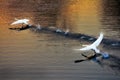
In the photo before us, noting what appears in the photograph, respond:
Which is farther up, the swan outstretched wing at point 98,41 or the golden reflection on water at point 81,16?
the golden reflection on water at point 81,16

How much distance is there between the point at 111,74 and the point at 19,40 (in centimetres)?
175

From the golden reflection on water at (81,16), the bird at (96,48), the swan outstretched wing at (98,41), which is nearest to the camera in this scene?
the bird at (96,48)

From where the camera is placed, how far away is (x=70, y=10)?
26.3 feet

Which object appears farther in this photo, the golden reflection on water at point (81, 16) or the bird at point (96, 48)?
the golden reflection on water at point (81, 16)

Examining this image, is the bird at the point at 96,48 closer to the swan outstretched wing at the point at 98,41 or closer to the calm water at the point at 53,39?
the swan outstretched wing at the point at 98,41

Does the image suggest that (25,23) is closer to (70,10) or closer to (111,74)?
(70,10)

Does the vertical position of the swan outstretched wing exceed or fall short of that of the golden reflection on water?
it falls short

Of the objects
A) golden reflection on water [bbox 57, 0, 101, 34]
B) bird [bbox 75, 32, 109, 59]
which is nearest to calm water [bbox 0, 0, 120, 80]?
golden reflection on water [bbox 57, 0, 101, 34]

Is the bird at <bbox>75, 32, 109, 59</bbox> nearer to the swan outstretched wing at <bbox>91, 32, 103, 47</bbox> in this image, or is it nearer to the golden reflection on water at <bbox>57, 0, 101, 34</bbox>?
the swan outstretched wing at <bbox>91, 32, 103, 47</bbox>

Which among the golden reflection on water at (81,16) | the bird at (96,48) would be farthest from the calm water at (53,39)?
the bird at (96,48)

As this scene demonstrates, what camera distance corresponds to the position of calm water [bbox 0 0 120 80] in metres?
5.04

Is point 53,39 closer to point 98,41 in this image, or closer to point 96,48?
point 98,41

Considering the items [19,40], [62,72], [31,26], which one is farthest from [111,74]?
[31,26]

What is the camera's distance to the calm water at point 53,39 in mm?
5043
